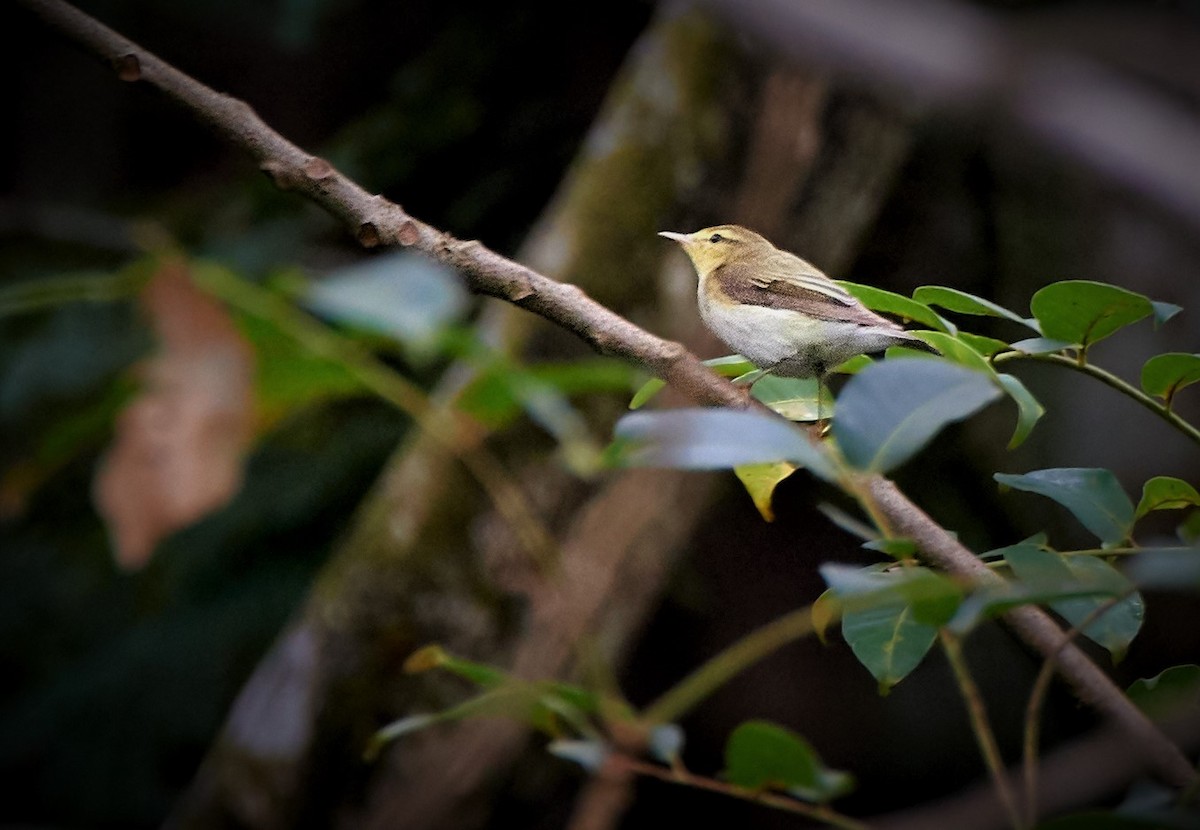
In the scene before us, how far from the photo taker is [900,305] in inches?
40.0

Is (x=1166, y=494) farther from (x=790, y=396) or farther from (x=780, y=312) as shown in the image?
(x=780, y=312)

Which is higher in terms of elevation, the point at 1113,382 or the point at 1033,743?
the point at 1113,382

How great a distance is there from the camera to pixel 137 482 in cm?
90

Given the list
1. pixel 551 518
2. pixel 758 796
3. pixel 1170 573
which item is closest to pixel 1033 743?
pixel 1170 573

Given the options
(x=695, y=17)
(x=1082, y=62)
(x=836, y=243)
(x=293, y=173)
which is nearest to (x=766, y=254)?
(x=836, y=243)

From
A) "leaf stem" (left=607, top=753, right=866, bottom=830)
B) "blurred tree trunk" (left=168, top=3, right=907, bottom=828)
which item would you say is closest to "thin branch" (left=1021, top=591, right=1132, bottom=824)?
"leaf stem" (left=607, top=753, right=866, bottom=830)

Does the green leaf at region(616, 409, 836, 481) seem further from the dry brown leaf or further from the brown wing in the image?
the brown wing

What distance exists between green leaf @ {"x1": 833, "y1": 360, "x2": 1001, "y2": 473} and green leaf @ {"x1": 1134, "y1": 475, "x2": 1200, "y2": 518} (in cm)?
42

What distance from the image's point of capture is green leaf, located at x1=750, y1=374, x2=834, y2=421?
1241 mm

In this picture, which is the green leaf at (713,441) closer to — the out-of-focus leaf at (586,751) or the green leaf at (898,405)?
the green leaf at (898,405)

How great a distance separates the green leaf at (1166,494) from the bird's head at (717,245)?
140 cm

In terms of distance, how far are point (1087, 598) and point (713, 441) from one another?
16.2 inches

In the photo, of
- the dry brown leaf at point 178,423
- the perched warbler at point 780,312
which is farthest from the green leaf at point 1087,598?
the perched warbler at point 780,312

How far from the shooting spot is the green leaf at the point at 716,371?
1.05m
